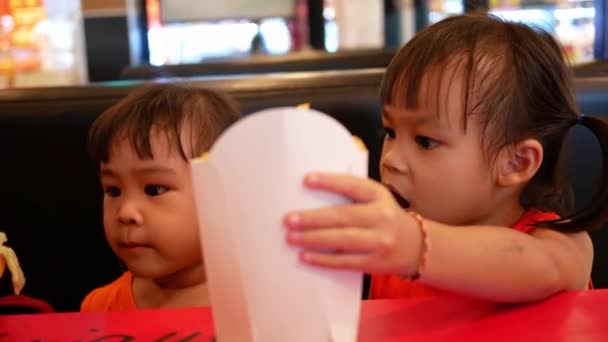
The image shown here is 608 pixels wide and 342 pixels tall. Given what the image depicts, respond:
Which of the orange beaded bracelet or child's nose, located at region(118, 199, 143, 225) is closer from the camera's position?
the orange beaded bracelet

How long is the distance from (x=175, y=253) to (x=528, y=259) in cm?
54

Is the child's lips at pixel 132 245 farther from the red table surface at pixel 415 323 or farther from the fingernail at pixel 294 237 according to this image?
the fingernail at pixel 294 237

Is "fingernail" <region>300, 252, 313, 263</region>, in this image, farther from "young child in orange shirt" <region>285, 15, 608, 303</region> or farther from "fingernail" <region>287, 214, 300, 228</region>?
"young child in orange shirt" <region>285, 15, 608, 303</region>

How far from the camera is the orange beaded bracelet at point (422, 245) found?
509 millimetres

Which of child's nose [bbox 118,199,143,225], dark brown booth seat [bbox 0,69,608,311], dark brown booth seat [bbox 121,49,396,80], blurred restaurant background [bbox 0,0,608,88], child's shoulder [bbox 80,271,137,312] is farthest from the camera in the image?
Answer: blurred restaurant background [bbox 0,0,608,88]

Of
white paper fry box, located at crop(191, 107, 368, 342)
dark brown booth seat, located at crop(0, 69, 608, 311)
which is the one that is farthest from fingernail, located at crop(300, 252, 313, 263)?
dark brown booth seat, located at crop(0, 69, 608, 311)

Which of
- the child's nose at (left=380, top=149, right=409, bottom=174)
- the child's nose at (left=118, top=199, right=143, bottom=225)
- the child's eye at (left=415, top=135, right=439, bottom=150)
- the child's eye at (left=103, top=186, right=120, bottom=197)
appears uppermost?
the child's eye at (left=415, top=135, right=439, bottom=150)

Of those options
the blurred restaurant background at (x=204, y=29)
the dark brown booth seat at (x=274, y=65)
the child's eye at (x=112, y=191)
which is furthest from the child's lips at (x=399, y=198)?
the blurred restaurant background at (x=204, y=29)

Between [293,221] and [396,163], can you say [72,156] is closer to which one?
[396,163]

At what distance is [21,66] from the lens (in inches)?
178

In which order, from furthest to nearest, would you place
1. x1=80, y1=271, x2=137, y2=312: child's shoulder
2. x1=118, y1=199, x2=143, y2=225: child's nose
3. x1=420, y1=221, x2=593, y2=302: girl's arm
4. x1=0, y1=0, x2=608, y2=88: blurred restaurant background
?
x1=0, y1=0, x2=608, y2=88: blurred restaurant background, x1=80, y1=271, x2=137, y2=312: child's shoulder, x1=118, y1=199, x2=143, y2=225: child's nose, x1=420, y1=221, x2=593, y2=302: girl's arm

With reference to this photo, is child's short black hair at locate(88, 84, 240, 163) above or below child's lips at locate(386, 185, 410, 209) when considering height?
above

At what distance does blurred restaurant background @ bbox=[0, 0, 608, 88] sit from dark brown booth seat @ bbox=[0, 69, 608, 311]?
3213 mm

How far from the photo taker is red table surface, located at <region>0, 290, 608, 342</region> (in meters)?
0.61
